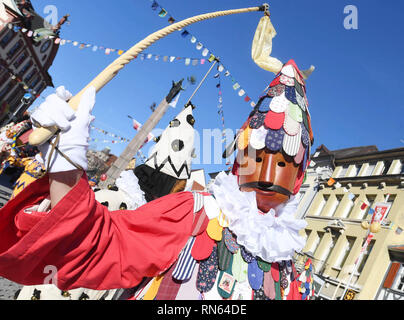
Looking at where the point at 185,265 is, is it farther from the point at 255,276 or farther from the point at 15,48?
the point at 15,48

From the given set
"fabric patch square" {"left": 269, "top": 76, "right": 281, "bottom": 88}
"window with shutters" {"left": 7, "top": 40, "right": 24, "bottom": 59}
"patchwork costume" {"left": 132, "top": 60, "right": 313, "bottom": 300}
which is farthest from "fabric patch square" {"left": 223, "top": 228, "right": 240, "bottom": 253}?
"window with shutters" {"left": 7, "top": 40, "right": 24, "bottom": 59}

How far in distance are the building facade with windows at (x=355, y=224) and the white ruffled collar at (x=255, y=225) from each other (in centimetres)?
1204

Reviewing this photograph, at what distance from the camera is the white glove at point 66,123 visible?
1.33m

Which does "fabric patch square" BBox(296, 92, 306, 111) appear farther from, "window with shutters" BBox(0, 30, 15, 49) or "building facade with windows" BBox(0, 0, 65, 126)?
"window with shutters" BBox(0, 30, 15, 49)

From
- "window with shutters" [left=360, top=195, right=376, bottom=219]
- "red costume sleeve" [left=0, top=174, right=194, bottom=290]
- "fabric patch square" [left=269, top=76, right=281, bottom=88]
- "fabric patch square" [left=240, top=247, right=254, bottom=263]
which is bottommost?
"red costume sleeve" [left=0, top=174, right=194, bottom=290]

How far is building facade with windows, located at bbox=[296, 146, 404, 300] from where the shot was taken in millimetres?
14906

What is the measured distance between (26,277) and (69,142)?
2.58ft

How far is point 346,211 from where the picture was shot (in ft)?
61.4

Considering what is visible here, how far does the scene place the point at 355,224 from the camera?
56.7 feet

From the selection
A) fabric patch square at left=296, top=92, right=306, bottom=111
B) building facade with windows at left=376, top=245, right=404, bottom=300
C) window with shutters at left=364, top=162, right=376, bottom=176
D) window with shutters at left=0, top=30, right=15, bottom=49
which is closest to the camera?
fabric patch square at left=296, top=92, right=306, bottom=111

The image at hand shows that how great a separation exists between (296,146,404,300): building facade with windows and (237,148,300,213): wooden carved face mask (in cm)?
1204

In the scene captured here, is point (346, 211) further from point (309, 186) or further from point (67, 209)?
point (67, 209)
